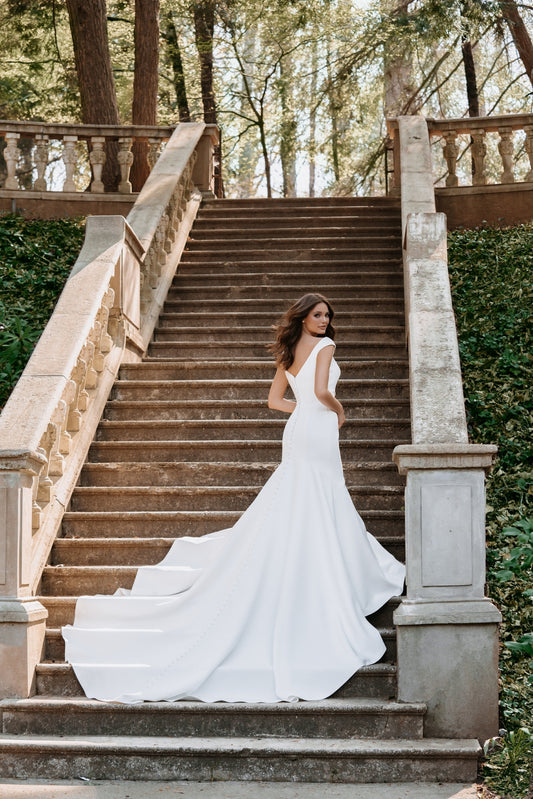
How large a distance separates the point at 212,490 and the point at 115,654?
158 cm

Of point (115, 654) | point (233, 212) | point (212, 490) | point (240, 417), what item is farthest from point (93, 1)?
point (115, 654)

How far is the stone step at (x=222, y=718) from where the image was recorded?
4.84m

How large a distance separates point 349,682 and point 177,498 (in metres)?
2.04

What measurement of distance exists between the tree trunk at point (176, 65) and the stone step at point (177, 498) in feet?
48.2

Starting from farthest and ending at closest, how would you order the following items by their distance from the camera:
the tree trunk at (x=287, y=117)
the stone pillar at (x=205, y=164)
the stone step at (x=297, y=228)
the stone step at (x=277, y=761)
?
the tree trunk at (x=287, y=117)
the stone pillar at (x=205, y=164)
the stone step at (x=297, y=228)
the stone step at (x=277, y=761)

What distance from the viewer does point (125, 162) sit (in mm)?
12773

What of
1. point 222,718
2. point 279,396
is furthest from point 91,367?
point 222,718

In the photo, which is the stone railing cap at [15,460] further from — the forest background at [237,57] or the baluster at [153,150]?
the forest background at [237,57]

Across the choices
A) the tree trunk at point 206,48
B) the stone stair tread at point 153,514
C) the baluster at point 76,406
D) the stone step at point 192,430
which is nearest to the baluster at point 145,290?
the stone step at point 192,430

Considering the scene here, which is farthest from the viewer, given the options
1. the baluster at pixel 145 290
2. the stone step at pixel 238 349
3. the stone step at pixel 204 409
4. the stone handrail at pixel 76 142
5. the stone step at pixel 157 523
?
the stone handrail at pixel 76 142

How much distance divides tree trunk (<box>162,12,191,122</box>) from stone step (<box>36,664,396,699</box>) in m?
16.3

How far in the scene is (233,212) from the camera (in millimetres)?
12273

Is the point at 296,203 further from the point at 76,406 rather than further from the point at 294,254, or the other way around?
the point at 76,406

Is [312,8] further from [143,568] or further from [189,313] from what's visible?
[143,568]
